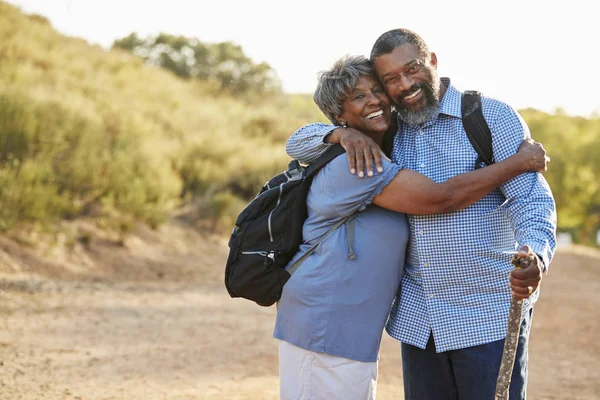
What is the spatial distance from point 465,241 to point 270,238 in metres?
0.81

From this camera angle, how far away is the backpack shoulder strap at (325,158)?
9.26 feet

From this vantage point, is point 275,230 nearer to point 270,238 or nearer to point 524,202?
point 270,238

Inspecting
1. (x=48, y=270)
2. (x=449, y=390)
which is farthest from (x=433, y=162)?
(x=48, y=270)

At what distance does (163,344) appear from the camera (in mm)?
6707

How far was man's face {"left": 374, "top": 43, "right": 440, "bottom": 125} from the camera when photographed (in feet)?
9.64

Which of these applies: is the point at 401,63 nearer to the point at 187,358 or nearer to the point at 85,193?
the point at 187,358

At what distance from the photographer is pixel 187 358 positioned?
630cm

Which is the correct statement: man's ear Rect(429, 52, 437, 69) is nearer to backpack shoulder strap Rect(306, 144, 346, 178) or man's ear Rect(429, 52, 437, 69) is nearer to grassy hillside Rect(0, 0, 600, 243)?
backpack shoulder strap Rect(306, 144, 346, 178)

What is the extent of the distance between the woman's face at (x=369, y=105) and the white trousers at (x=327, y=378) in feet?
3.36

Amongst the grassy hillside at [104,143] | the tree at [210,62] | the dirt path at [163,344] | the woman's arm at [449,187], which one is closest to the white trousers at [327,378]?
the woman's arm at [449,187]

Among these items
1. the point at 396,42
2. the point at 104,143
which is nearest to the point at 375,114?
the point at 396,42

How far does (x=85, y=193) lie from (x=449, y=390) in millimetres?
9271

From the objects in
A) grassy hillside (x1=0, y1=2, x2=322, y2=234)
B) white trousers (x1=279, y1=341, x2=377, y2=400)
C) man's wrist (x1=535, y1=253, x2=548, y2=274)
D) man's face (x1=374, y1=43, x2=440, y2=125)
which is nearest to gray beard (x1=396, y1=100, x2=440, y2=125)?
man's face (x1=374, y1=43, x2=440, y2=125)

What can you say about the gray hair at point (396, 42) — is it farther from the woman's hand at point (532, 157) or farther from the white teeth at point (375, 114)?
the woman's hand at point (532, 157)
